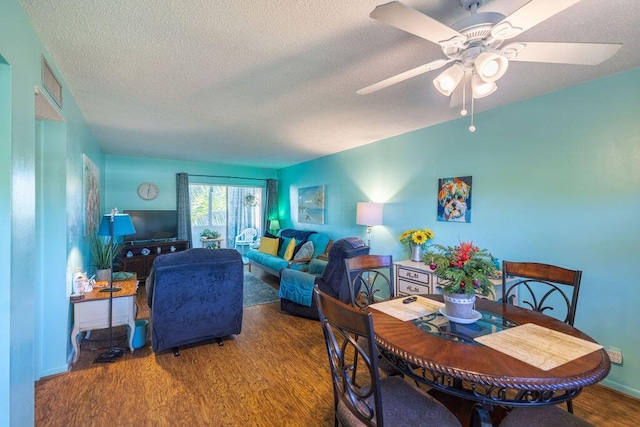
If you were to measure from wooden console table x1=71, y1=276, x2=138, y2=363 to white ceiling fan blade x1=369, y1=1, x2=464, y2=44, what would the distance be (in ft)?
9.93

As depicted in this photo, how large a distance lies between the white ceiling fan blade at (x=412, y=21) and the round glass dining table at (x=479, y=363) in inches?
53.1

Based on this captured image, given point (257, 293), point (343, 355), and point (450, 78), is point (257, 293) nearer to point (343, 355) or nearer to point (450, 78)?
point (343, 355)

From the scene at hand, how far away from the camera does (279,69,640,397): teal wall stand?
7.09ft

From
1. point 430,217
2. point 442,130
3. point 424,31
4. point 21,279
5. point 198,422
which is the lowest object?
point 198,422

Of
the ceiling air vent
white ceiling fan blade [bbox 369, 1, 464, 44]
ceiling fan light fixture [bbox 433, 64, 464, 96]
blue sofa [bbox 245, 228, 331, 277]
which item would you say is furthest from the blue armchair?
the ceiling air vent

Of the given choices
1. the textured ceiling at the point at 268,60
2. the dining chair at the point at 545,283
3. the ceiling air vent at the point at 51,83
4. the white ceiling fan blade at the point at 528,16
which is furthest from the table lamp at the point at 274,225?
the white ceiling fan blade at the point at 528,16

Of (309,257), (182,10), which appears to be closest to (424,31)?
(182,10)

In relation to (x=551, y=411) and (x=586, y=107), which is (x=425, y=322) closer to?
(x=551, y=411)

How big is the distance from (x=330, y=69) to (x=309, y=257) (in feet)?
11.3

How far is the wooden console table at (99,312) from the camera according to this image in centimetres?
254

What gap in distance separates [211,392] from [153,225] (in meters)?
4.60

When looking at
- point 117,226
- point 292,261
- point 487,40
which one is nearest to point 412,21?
point 487,40

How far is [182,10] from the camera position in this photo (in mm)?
1498

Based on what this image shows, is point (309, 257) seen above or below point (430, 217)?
below
